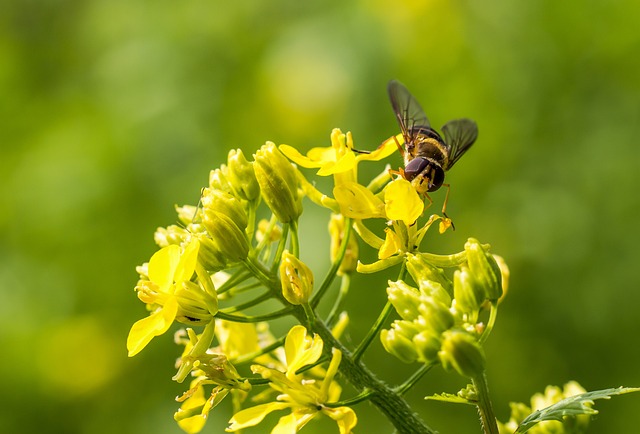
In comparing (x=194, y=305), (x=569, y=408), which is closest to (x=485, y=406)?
(x=569, y=408)

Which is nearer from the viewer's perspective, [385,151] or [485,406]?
[485,406]

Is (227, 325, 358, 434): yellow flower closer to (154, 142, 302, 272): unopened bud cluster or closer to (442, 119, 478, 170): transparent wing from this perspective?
(154, 142, 302, 272): unopened bud cluster

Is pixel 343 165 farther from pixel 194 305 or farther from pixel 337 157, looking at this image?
pixel 194 305

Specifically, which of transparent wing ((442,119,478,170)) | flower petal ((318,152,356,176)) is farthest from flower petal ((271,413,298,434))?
transparent wing ((442,119,478,170))

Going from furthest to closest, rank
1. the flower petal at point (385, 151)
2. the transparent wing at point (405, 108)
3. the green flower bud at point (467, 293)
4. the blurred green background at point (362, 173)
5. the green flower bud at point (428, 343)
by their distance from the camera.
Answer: the blurred green background at point (362, 173) < the transparent wing at point (405, 108) < the flower petal at point (385, 151) < the green flower bud at point (467, 293) < the green flower bud at point (428, 343)

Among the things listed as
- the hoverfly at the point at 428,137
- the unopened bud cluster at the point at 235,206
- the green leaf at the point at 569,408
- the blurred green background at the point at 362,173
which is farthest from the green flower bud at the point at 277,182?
the blurred green background at the point at 362,173

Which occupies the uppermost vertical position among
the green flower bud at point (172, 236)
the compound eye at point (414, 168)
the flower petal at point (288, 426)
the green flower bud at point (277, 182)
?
the compound eye at point (414, 168)

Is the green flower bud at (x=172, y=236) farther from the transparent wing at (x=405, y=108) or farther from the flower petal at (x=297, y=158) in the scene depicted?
the transparent wing at (x=405, y=108)
